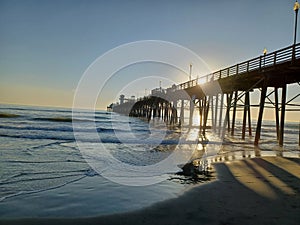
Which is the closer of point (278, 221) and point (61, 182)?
point (278, 221)

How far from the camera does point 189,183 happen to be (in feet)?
24.0

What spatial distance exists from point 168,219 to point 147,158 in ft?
25.7

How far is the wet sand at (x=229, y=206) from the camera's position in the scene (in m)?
4.47

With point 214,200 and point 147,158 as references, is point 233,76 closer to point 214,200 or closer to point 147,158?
point 147,158

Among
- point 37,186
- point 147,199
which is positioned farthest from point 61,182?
point 147,199

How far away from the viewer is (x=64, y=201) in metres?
5.68

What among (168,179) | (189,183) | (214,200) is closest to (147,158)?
(168,179)

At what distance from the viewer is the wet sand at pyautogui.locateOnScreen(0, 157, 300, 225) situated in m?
4.47

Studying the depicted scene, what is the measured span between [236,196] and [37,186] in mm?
4962

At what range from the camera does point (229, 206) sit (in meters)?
5.16

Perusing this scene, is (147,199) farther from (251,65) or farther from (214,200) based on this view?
(251,65)

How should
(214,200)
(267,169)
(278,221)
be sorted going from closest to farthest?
(278,221)
(214,200)
(267,169)

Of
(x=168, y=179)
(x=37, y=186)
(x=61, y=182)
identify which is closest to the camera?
(x=37, y=186)

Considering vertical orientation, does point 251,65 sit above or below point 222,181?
above
